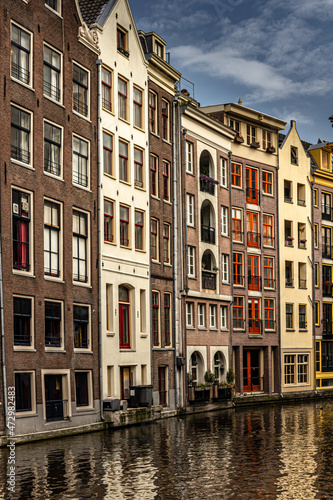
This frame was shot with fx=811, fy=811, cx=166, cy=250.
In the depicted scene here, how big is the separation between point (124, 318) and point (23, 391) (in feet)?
34.4

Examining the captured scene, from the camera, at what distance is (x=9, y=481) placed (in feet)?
64.2

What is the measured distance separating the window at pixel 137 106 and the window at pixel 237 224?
14.9m

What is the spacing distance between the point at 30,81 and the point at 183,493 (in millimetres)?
19138

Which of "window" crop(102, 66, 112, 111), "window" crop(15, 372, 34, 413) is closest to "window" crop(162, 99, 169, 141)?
"window" crop(102, 66, 112, 111)

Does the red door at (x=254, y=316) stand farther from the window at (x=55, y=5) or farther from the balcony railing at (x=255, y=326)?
the window at (x=55, y=5)

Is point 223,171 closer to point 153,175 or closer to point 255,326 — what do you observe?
point 153,175

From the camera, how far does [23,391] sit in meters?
30.0

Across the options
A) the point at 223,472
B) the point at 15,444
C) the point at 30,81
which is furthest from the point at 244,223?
the point at 223,472

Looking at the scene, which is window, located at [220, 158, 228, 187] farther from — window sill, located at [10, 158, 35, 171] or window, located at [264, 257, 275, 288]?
window sill, located at [10, 158, 35, 171]

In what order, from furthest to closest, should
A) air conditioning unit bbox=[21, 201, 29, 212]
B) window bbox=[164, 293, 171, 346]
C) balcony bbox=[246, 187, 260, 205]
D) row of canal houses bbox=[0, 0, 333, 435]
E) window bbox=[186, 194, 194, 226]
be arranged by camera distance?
balcony bbox=[246, 187, 260, 205], window bbox=[186, 194, 194, 226], window bbox=[164, 293, 171, 346], row of canal houses bbox=[0, 0, 333, 435], air conditioning unit bbox=[21, 201, 29, 212]

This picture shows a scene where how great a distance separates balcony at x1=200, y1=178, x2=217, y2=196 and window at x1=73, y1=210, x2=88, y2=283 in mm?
15648

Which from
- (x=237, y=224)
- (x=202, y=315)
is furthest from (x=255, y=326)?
(x=202, y=315)

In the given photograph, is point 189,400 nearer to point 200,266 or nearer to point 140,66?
point 200,266

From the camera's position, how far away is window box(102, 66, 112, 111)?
3822 cm
